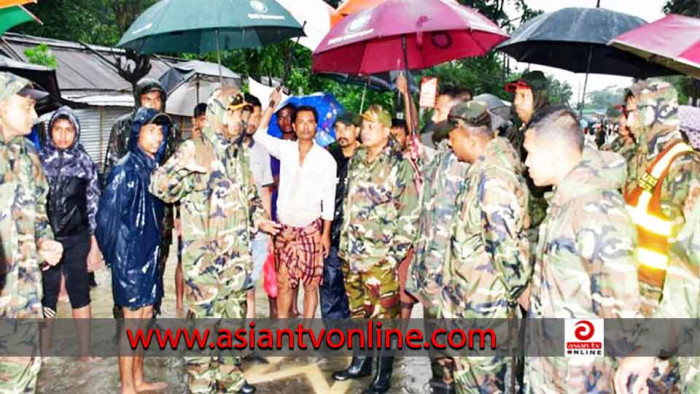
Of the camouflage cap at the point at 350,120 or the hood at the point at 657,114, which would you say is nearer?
the hood at the point at 657,114

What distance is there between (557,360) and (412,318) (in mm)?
3257

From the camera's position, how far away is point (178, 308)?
5.55 metres

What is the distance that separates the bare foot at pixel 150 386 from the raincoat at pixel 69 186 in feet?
4.35

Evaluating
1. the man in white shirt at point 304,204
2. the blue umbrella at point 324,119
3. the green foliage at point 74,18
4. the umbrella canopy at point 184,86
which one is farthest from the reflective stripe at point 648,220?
the green foliage at point 74,18

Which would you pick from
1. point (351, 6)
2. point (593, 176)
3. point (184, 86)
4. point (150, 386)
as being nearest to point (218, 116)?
point (351, 6)

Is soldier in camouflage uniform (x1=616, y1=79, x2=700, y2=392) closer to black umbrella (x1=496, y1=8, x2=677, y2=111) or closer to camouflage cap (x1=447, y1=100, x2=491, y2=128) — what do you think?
camouflage cap (x1=447, y1=100, x2=491, y2=128)

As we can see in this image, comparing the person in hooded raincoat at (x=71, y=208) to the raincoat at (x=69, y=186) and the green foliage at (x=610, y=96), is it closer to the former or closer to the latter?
the raincoat at (x=69, y=186)

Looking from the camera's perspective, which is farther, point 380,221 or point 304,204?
point 304,204

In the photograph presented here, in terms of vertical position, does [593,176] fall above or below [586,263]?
above

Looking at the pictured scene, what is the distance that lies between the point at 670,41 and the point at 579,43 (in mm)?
1566

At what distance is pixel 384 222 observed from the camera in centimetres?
400

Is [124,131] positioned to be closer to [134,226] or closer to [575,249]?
[134,226]

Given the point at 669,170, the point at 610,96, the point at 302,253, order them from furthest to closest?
1. the point at 610,96
2. the point at 302,253
3. the point at 669,170

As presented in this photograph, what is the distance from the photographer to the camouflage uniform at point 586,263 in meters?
2.10
